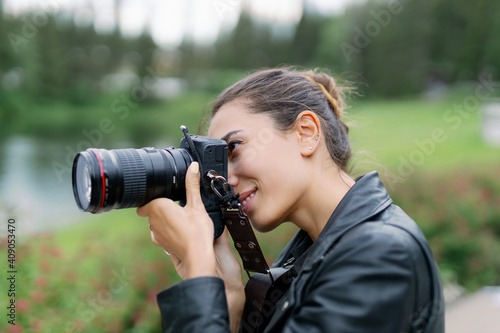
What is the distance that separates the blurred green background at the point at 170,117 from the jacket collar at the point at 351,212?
60 cm

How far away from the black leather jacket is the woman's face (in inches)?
6.5

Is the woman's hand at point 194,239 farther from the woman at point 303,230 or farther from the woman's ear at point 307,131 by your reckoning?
the woman's ear at point 307,131

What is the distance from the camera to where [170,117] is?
8.32 metres

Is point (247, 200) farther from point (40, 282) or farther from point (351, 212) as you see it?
point (40, 282)

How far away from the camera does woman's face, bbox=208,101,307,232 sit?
4.49 ft

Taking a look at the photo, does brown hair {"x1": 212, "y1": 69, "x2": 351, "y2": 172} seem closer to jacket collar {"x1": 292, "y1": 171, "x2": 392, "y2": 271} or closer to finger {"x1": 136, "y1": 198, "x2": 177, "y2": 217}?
jacket collar {"x1": 292, "y1": 171, "x2": 392, "y2": 271}

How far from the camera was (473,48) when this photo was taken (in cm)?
938

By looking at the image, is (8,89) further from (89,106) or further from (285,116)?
(285,116)

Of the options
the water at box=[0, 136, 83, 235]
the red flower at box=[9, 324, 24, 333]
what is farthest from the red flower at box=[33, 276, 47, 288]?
the water at box=[0, 136, 83, 235]

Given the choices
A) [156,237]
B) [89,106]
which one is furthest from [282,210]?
[89,106]

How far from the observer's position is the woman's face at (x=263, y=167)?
53.9 inches

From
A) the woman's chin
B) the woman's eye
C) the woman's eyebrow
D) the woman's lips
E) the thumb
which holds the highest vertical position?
the woman's eyebrow

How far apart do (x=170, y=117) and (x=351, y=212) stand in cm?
733

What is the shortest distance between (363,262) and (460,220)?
3.52 m
